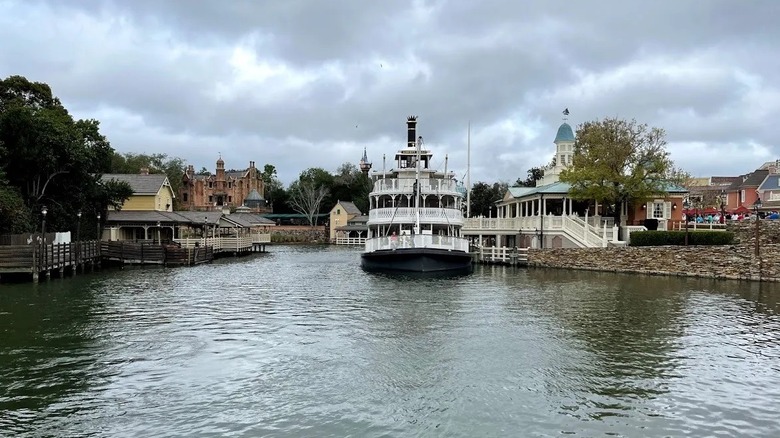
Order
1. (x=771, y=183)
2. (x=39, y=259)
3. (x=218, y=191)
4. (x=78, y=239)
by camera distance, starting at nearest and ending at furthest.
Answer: (x=39, y=259)
(x=78, y=239)
(x=771, y=183)
(x=218, y=191)

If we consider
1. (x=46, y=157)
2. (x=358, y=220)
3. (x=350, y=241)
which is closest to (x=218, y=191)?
(x=358, y=220)

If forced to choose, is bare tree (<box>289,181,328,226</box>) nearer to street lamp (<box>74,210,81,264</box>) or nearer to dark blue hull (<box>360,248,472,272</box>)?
street lamp (<box>74,210,81,264</box>)

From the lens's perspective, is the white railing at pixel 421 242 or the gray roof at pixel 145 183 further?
the gray roof at pixel 145 183

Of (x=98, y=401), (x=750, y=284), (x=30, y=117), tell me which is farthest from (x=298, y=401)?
(x=30, y=117)

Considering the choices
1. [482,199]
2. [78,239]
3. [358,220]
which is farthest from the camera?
[358,220]

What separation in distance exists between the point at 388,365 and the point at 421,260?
19.2 meters

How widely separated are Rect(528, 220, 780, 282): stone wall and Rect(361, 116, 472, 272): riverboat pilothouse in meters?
7.87

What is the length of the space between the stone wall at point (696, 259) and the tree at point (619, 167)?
561 centimetres

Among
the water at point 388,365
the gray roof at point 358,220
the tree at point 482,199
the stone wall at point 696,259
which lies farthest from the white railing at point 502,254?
the gray roof at point 358,220

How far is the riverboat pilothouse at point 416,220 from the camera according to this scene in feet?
108

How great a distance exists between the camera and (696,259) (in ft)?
106

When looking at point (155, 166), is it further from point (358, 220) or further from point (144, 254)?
point (144, 254)

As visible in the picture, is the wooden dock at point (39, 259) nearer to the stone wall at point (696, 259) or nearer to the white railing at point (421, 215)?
the white railing at point (421, 215)

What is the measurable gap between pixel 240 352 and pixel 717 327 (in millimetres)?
14305
